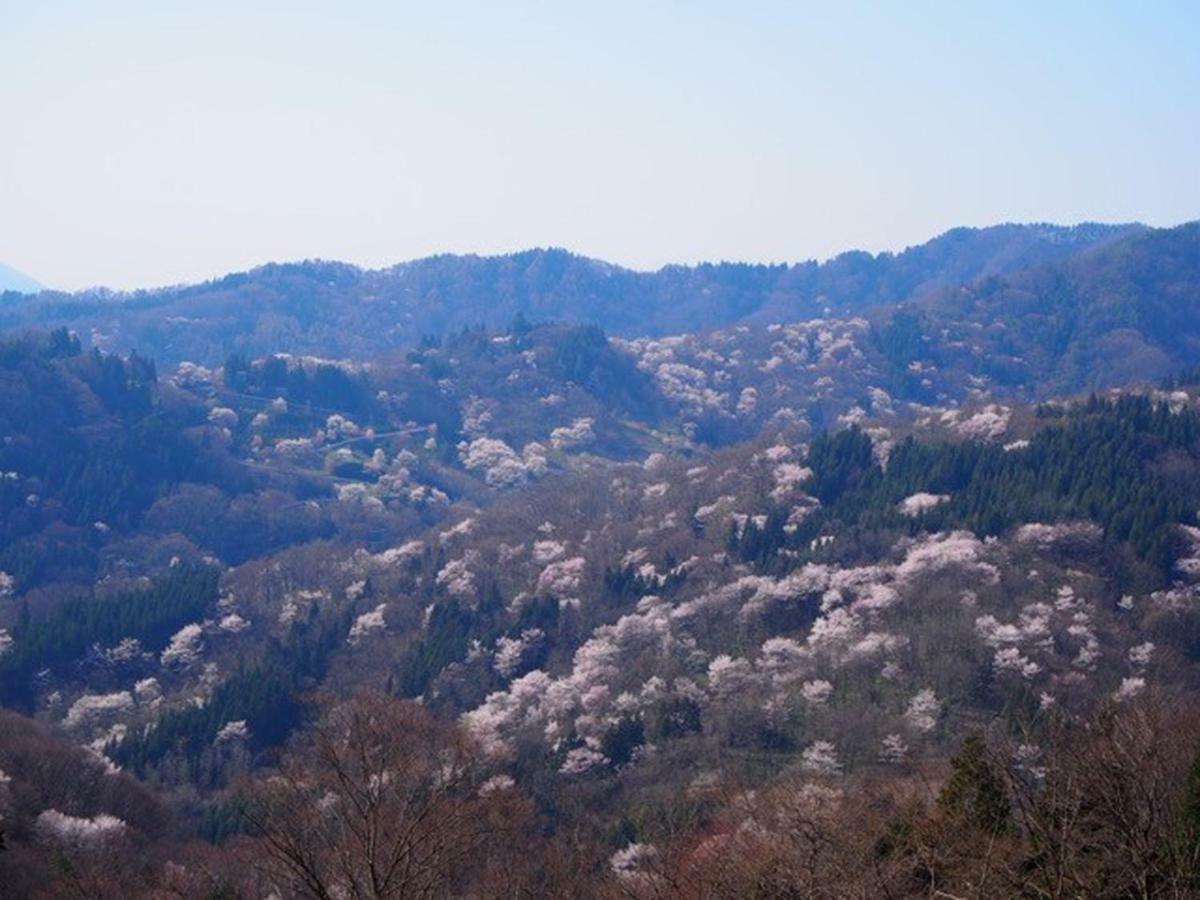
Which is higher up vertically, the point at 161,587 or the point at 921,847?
the point at 921,847

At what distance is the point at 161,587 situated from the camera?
79562 millimetres

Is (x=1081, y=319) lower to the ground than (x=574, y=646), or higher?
higher

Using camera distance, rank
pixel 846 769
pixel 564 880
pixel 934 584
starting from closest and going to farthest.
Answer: pixel 564 880 → pixel 846 769 → pixel 934 584

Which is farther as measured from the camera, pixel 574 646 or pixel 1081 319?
pixel 1081 319

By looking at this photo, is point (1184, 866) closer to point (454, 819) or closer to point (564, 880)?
point (454, 819)

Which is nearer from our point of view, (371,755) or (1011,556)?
(371,755)

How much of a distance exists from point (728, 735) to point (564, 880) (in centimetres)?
1961

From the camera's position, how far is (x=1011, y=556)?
58406mm

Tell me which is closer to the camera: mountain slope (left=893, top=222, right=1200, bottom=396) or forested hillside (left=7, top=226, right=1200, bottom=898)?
forested hillside (left=7, top=226, right=1200, bottom=898)

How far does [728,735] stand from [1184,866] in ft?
116

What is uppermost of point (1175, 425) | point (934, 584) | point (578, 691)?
point (1175, 425)

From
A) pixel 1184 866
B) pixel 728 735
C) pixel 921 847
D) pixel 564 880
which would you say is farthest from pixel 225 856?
pixel 1184 866

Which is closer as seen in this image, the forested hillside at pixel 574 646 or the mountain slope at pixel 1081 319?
the forested hillside at pixel 574 646

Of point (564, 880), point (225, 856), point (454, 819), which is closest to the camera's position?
point (454, 819)
